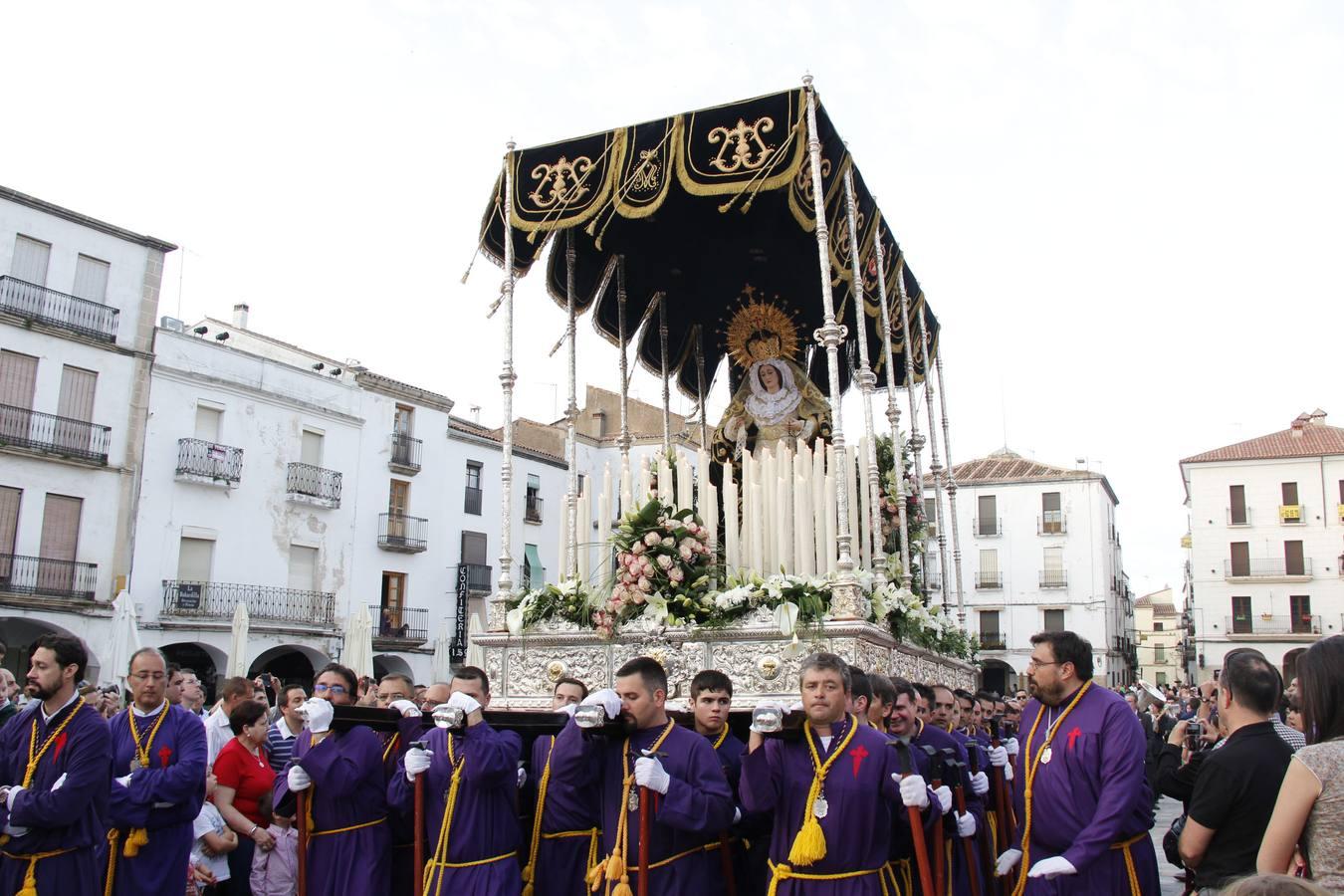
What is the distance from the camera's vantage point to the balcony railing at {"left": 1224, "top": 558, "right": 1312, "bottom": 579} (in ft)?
121

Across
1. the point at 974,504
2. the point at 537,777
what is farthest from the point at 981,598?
the point at 537,777

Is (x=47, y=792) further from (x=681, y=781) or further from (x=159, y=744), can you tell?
(x=681, y=781)

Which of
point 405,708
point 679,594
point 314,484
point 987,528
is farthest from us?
point 987,528

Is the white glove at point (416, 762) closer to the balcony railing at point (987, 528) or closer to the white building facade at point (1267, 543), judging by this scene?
the white building facade at point (1267, 543)

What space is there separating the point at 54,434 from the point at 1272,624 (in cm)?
3556

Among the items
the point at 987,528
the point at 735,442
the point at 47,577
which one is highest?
the point at 987,528

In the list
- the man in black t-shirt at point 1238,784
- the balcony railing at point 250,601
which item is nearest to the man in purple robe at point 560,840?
the man in black t-shirt at point 1238,784

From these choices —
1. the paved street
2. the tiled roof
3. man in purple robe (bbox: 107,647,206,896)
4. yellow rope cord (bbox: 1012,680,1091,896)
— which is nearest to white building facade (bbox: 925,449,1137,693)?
the tiled roof

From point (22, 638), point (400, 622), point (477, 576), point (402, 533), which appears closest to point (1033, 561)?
point (477, 576)

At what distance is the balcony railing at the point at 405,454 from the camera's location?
28234 mm

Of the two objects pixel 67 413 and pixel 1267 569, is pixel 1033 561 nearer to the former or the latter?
pixel 1267 569

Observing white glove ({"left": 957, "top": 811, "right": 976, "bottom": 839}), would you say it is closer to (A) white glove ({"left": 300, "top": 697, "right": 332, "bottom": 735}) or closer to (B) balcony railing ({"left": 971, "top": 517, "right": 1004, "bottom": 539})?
(A) white glove ({"left": 300, "top": 697, "right": 332, "bottom": 735})

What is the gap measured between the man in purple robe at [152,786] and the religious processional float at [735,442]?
383cm

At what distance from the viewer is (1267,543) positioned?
37.6 metres
